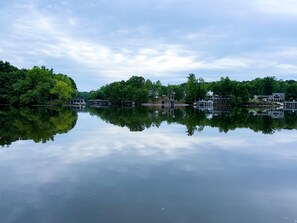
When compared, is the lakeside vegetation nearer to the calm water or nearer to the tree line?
the tree line

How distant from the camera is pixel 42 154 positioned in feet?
43.0

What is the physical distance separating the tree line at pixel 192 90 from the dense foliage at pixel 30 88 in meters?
34.1

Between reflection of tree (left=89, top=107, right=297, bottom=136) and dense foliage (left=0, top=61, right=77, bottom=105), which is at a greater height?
dense foliage (left=0, top=61, right=77, bottom=105)

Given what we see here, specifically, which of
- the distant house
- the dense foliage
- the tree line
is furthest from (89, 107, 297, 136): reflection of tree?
the distant house

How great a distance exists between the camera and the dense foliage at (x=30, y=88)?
248 ft

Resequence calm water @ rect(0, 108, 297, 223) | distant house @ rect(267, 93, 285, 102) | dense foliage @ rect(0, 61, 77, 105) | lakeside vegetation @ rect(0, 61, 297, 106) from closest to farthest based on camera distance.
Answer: calm water @ rect(0, 108, 297, 223)
dense foliage @ rect(0, 61, 77, 105)
lakeside vegetation @ rect(0, 61, 297, 106)
distant house @ rect(267, 93, 285, 102)

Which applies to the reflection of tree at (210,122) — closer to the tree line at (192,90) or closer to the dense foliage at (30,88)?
the dense foliage at (30,88)

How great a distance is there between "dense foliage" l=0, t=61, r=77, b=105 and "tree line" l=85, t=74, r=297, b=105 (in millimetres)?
34088

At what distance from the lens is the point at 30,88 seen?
259 ft

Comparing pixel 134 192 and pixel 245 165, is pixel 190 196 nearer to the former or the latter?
pixel 134 192

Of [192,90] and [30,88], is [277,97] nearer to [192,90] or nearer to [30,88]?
[192,90]

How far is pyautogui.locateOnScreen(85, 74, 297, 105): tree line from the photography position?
3863 inches

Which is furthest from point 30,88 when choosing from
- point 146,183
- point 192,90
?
point 146,183

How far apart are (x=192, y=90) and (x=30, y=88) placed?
185ft
